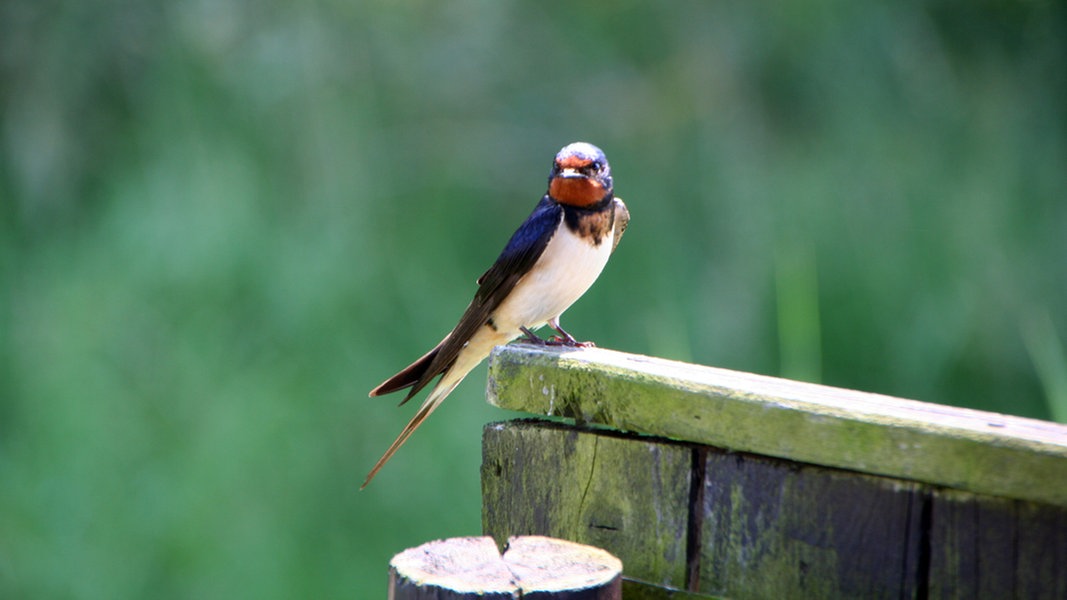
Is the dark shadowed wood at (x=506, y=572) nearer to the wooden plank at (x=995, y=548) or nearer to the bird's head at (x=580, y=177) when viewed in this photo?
the wooden plank at (x=995, y=548)

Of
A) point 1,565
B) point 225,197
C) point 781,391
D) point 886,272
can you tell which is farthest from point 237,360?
point 781,391

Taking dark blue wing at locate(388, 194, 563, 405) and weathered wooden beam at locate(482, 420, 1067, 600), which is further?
dark blue wing at locate(388, 194, 563, 405)

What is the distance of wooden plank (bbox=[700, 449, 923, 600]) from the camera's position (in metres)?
0.92

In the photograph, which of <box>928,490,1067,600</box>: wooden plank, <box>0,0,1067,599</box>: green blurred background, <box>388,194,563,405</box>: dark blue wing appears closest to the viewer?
<box>928,490,1067,600</box>: wooden plank

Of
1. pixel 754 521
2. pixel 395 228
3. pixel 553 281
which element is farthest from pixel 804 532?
pixel 395 228

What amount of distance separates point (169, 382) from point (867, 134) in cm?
209

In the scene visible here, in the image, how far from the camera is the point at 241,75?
373 centimetres

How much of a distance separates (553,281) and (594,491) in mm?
1221

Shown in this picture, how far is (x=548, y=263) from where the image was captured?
7.41 ft

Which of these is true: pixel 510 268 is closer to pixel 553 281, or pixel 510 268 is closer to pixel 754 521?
pixel 553 281

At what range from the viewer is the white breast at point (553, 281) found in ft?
7.40

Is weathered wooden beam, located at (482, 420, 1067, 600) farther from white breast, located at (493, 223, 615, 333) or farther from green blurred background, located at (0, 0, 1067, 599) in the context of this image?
green blurred background, located at (0, 0, 1067, 599)

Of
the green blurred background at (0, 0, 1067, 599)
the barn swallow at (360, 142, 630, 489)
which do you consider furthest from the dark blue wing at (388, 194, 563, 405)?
the green blurred background at (0, 0, 1067, 599)

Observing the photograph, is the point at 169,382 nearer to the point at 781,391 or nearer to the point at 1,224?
the point at 1,224
